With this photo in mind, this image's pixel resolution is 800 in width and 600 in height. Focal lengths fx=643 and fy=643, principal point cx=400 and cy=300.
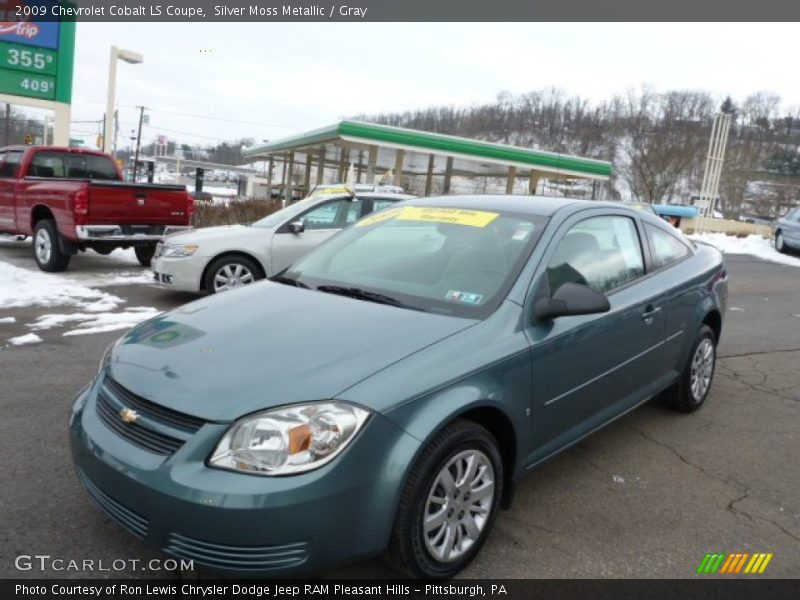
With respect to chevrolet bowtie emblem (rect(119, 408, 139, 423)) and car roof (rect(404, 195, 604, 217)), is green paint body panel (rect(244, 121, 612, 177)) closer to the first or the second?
car roof (rect(404, 195, 604, 217))

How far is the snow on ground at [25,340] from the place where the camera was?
18.6 feet

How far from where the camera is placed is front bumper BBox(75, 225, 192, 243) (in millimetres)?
8906

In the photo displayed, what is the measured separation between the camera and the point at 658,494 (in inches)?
140

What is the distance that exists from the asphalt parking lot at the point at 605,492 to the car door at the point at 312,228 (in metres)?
2.78

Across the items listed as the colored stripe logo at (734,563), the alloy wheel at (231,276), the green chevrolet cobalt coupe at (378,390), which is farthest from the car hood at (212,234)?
the colored stripe logo at (734,563)

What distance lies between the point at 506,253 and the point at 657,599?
5.58 feet

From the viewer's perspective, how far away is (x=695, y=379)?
4.77m

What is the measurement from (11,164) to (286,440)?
1037 cm

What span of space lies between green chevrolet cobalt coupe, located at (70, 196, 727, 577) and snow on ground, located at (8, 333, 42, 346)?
3.25m

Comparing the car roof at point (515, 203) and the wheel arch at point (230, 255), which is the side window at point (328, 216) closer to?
the wheel arch at point (230, 255)

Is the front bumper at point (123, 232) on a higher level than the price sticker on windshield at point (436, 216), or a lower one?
lower

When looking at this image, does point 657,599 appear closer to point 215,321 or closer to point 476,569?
point 476,569

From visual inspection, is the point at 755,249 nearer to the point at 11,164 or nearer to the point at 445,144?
the point at 445,144

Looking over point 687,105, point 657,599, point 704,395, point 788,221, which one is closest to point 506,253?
point 657,599
